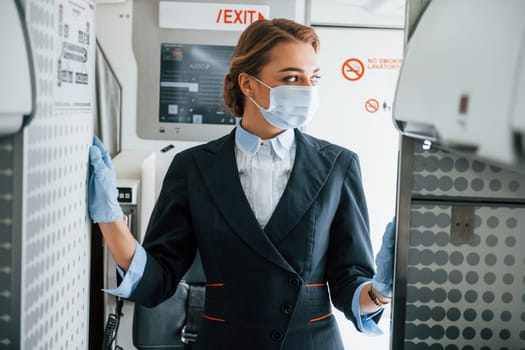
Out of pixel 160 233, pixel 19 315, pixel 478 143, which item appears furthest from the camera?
pixel 160 233

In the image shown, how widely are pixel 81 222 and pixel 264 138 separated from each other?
0.84 metres

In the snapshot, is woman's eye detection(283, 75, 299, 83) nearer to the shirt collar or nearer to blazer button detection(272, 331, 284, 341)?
the shirt collar

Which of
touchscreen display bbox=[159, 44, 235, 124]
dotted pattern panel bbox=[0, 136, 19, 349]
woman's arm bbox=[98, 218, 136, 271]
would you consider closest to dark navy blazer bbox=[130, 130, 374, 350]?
woman's arm bbox=[98, 218, 136, 271]

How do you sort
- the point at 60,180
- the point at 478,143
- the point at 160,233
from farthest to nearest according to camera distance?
the point at 160,233
the point at 60,180
the point at 478,143

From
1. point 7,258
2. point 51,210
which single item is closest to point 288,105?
point 51,210

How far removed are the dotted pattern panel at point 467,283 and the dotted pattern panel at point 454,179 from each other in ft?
0.12

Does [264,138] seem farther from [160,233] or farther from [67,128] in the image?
[67,128]

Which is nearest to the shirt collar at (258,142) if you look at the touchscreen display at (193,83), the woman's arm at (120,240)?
the woman's arm at (120,240)

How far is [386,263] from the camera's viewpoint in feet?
A: 5.09

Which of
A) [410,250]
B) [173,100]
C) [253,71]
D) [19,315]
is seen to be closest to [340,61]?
[173,100]

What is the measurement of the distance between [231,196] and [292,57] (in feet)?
1.57

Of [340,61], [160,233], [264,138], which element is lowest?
[160,233]

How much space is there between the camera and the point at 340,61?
160 inches

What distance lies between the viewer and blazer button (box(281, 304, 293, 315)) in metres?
1.90
